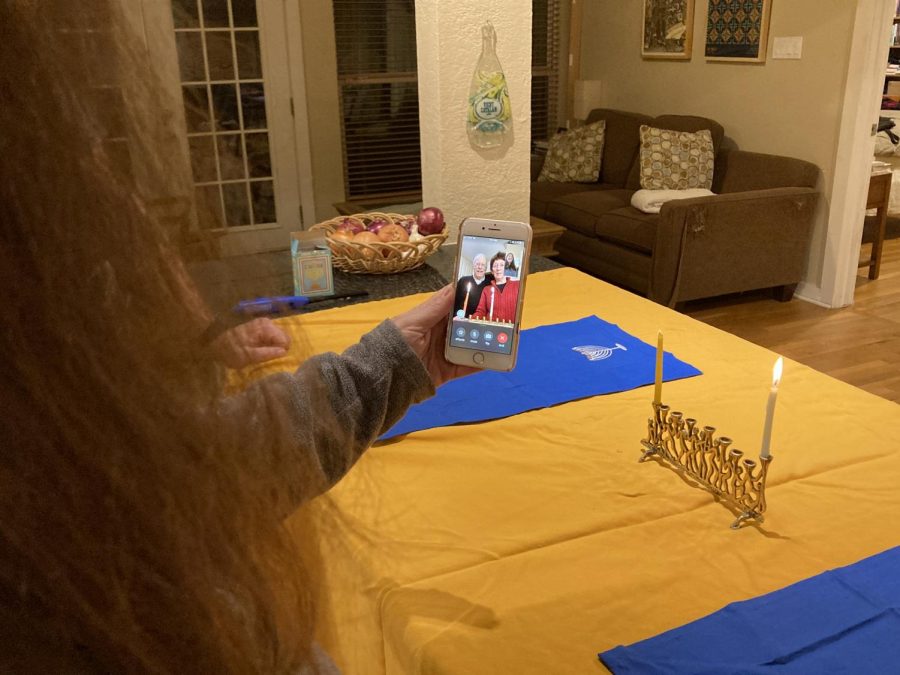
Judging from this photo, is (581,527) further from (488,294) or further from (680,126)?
(680,126)

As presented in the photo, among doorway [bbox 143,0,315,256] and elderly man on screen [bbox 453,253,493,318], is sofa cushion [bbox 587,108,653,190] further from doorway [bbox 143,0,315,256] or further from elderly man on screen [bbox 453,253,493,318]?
elderly man on screen [bbox 453,253,493,318]

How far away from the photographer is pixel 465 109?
2.53m

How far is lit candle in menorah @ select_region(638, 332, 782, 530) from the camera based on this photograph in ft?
3.62

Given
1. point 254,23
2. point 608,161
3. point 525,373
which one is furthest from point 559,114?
point 525,373

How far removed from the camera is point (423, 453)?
131cm

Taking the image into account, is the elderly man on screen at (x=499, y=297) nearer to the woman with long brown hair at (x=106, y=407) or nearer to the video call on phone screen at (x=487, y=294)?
the video call on phone screen at (x=487, y=294)

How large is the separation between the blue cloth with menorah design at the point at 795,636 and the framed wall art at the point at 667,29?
179 inches

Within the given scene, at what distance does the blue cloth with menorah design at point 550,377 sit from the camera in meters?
1.44

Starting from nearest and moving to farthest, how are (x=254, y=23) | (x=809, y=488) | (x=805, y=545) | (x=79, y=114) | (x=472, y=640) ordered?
(x=79, y=114) → (x=472, y=640) → (x=805, y=545) → (x=809, y=488) → (x=254, y=23)

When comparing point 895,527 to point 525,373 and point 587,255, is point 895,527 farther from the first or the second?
point 587,255

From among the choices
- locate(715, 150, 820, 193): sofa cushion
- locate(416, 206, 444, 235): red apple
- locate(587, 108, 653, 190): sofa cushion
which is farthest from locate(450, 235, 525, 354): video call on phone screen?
locate(587, 108, 653, 190): sofa cushion

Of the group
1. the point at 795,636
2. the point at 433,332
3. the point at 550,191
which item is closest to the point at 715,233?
the point at 550,191

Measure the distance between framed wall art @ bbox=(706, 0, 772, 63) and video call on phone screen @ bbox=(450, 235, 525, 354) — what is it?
3862mm

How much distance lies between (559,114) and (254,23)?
2.40 metres
